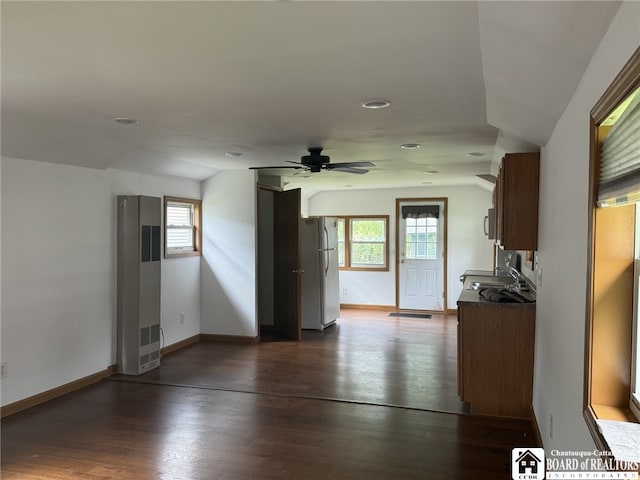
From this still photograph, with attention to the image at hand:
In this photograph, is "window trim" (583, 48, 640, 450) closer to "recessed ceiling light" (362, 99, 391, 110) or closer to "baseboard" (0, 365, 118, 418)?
"recessed ceiling light" (362, 99, 391, 110)

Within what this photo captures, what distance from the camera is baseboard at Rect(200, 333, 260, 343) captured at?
626 cm

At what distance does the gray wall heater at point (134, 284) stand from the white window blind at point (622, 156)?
4.42 meters

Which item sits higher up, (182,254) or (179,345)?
(182,254)

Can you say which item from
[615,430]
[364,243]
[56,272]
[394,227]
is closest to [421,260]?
[394,227]

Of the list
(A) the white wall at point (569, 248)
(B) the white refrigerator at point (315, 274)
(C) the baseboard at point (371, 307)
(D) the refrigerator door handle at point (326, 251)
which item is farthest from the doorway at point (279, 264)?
(A) the white wall at point (569, 248)

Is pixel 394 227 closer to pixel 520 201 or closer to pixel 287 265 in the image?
pixel 287 265

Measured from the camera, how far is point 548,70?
199 centimetres

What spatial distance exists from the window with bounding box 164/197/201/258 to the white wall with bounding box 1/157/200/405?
68 cm

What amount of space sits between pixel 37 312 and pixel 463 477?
3.68m

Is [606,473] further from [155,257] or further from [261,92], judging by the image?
[155,257]

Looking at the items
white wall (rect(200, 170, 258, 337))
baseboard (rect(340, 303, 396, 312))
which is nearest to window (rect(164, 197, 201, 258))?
white wall (rect(200, 170, 258, 337))

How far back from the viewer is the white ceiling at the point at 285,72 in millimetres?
1757

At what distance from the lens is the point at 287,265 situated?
670 centimetres

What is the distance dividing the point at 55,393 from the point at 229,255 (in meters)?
2.72
